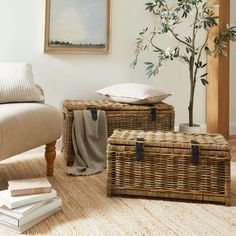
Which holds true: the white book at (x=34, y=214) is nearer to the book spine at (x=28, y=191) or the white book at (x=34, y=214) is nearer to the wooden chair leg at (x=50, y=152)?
the book spine at (x=28, y=191)

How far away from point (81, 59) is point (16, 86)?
997mm

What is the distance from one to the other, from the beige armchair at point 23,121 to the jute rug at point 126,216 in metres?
0.31

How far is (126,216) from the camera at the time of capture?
185 centimetres

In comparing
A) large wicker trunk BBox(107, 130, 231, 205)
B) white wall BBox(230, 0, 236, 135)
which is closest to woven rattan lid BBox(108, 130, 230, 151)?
large wicker trunk BBox(107, 130, 231, 205)

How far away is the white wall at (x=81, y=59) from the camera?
10.1ft

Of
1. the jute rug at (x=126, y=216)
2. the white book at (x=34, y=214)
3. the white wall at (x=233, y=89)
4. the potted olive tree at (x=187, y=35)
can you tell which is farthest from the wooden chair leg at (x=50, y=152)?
the white wall at (x=233, y=89)

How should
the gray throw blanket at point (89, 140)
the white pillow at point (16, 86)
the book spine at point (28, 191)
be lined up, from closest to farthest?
the book spine at point (28, 191), the white pillow at point (16, 86), the gray throw blanket at point (89, 140)

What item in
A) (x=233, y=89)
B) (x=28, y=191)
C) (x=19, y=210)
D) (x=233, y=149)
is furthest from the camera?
(x=233, y=89)

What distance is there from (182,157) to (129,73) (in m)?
1.61

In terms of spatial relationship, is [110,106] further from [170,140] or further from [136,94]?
[170,140]

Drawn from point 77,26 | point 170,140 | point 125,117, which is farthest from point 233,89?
point 170,140

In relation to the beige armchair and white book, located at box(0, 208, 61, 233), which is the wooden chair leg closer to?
the beige armchair

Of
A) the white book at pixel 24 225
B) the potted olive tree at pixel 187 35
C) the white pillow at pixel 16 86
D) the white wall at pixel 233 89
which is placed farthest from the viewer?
the white wall at pixel 233 89

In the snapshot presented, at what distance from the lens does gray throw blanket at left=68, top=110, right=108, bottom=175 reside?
2.68 m
